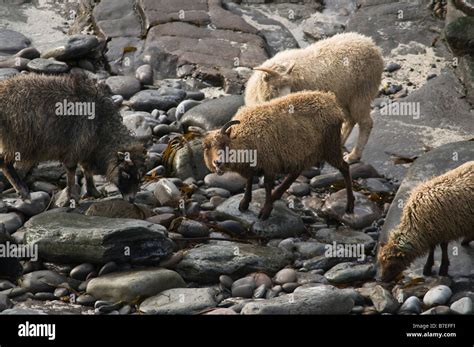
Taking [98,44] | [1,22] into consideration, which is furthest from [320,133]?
[1,22]

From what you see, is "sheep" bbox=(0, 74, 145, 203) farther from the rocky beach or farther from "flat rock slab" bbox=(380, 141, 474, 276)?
"flat rock slab" bbox=(380, 141, 474, 276)

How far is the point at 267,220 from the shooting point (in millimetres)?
12672

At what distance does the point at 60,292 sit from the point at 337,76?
5.43 m

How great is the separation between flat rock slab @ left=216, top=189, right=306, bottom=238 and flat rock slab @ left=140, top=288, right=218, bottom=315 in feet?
5.71

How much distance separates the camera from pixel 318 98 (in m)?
12.8

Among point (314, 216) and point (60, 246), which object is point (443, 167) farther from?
point (60, 246)

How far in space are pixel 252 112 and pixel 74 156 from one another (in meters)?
2.29

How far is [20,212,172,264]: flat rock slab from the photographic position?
447 inches

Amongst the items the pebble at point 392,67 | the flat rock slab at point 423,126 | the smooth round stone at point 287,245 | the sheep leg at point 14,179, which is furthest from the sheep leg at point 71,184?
the pebble at point 392,67

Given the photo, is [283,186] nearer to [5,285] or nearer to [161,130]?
[161,130]

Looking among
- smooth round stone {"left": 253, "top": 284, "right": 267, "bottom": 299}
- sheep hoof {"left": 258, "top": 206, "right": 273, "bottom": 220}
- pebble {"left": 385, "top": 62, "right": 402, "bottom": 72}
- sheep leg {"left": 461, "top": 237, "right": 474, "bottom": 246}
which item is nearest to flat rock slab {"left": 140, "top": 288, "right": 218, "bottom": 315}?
smooth round stone {"left": 253, "top": 284, "right": 267, "bottom": 299}

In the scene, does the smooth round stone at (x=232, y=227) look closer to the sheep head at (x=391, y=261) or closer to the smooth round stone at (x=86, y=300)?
the sheep head at (x=391, y=261)

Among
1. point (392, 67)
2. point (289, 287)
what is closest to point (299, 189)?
point (289, 287)
